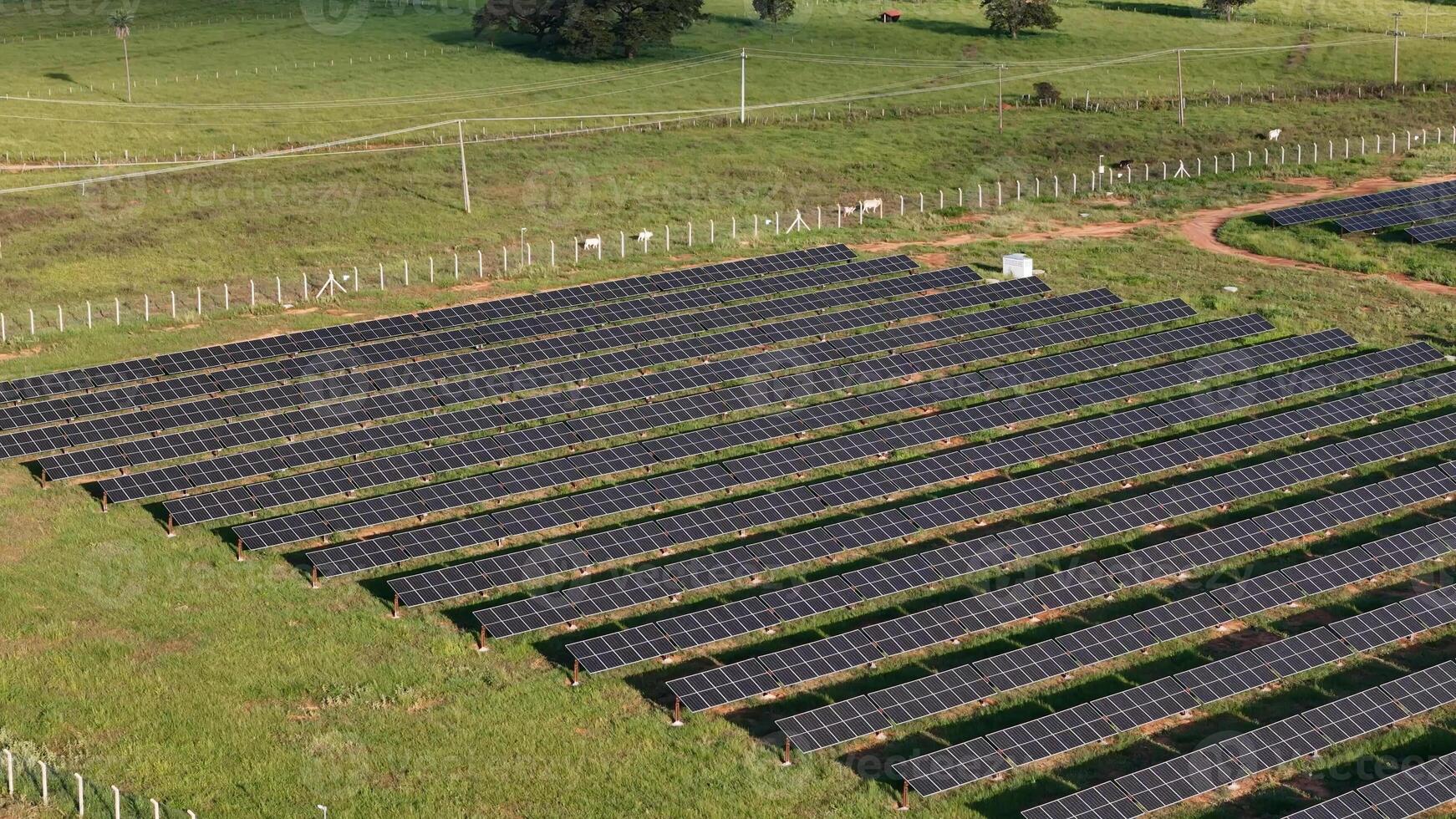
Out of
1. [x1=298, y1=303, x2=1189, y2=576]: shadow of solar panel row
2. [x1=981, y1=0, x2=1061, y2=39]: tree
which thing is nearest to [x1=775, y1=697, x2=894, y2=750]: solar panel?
[x1=298, y1=303, x2=1189, y2=576]: shadow of solar panel row

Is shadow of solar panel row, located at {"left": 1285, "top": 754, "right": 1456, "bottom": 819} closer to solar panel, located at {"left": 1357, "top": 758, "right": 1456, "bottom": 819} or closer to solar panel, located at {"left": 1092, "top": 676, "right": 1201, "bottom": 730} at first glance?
solar panel, located at {"left": 1357, "top": 758, "right": 1456, "bottom": 819}

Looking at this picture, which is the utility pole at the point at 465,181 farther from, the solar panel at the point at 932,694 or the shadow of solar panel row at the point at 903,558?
the solar panel at the point at 932,694

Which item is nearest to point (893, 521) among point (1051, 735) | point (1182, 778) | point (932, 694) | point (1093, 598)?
point (1093, 598)

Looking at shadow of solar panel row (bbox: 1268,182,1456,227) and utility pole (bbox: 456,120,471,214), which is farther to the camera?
utility pole (bbox: 456,120,471,214)

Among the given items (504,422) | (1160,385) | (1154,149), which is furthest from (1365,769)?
(1154,149)

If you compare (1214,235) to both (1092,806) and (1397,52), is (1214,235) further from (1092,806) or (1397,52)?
(1397,52)

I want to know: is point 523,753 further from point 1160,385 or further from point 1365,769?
point 1160,385
